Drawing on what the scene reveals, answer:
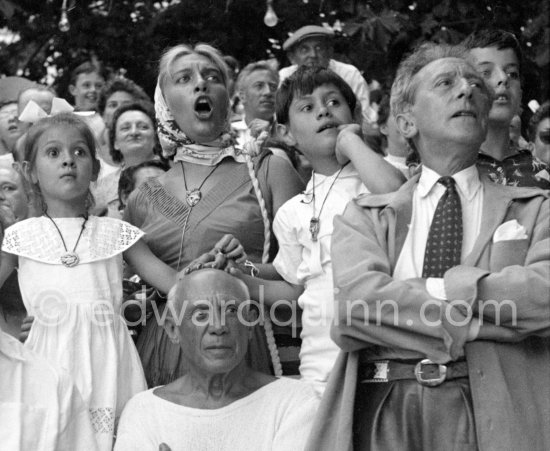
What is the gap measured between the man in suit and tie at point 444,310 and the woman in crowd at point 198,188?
2.95ft

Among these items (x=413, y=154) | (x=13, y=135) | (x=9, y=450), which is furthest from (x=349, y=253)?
(x=13, y=135)

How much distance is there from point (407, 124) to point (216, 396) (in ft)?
4.09

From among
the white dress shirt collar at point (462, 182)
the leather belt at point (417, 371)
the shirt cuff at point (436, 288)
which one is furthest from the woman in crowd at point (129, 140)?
the shirt cuff at point (436, 288)

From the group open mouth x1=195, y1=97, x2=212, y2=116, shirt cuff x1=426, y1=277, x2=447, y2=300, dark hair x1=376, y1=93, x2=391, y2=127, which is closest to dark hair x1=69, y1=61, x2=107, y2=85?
dark hair x1=376, y1=93, x2=391, y2=127

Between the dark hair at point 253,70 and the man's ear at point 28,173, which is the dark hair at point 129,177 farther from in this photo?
the man's ear at point 28,173

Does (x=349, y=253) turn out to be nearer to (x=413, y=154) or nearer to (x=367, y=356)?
(x=367, y=356)

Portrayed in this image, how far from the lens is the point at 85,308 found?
5.25 metres

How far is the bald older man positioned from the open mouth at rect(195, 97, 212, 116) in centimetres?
99

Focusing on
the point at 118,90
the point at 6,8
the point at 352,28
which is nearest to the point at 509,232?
the point at 118,90

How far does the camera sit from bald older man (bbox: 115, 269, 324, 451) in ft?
16.0

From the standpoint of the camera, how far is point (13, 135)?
820 centimetres

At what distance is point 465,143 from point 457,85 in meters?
0.25

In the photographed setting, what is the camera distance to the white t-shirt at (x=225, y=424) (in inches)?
192

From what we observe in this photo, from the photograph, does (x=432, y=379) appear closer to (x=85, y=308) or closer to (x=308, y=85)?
(x=85, y=308)
